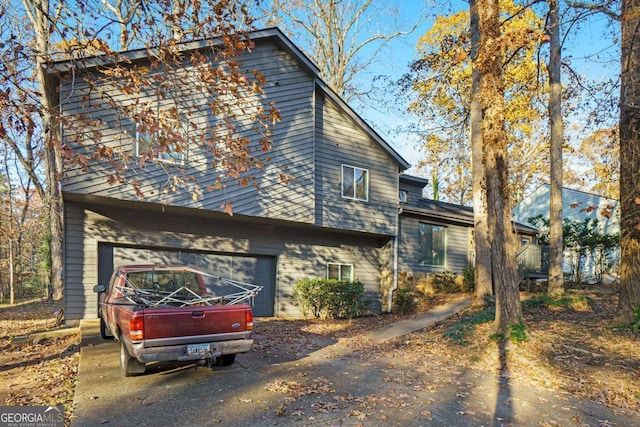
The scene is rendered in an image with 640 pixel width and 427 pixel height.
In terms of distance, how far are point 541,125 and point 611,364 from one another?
24728 millimetres

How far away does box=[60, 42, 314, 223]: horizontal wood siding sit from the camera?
34.7 feet

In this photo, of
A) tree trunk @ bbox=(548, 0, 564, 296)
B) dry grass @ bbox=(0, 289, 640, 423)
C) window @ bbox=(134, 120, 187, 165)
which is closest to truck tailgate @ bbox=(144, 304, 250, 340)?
dry grass @ bbox=(0, 289, 640, 423)

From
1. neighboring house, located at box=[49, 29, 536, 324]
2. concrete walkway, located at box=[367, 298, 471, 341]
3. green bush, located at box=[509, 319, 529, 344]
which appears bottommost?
concrete walkway, located at box=[367, 298, 471, 341]

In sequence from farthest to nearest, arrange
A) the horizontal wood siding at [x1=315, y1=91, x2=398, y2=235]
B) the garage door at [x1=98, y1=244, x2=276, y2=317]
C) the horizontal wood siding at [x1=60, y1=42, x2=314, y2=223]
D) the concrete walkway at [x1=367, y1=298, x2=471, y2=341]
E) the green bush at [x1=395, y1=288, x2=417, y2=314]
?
the green bush at [x1=395, y1=288, x2=417, y2=314] → the horizontal wood siding at [x1=315, y1=91, x2=398, y2=235] → the garage door at [x1=98, y1=244, x2=276, y2=317] → the concrete walkway at [x1=367, y1=298, x2=471, y2=341] → the horizontal wood siding at [x1=60, y1=42, x2=314, y2=223]

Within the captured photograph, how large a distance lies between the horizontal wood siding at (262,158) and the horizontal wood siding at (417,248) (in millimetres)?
5935

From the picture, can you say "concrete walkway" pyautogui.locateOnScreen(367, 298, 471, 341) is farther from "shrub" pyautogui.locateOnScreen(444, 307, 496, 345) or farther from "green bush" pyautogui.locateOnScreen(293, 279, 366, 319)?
"green bush" pyautogui.locateOnScreen(293, 279, 366, 319)

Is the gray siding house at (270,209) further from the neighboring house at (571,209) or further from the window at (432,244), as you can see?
the neighboring house at (571,209)

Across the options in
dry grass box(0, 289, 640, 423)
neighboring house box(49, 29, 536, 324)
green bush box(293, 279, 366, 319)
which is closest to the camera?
dry grass box(0, 289, 640, 423)

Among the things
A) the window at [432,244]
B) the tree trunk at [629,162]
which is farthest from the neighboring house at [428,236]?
the tree trunk at [629,162]

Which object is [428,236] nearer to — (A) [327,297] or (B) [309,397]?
(A) [327,297]

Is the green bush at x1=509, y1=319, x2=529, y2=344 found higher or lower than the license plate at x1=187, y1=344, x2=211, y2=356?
lower

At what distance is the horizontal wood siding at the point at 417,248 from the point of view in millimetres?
17953

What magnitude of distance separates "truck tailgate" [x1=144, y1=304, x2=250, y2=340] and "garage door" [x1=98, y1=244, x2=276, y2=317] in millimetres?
6762

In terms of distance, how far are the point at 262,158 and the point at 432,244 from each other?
33.2ft
